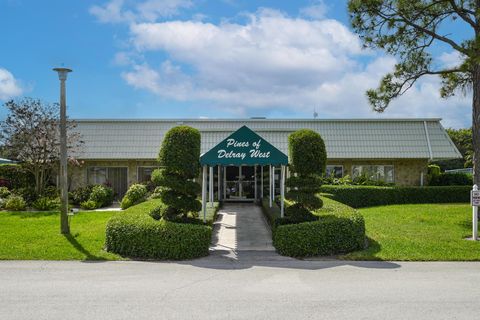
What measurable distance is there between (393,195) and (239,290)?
15.8 meters

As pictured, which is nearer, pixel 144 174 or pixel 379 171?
pixel 144 174

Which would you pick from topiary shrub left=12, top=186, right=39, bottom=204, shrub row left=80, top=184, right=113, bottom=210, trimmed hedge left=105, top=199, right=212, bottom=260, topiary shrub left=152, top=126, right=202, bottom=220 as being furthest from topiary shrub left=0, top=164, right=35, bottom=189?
trimmed hedge left=105, top=199, right=212, bottom=260

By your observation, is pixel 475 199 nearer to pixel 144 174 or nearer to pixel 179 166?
pixel 179 166

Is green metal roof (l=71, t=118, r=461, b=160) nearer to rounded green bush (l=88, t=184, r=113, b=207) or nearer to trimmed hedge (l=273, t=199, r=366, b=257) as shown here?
rounded green bush (l=88, t=184, r=113, b=207)

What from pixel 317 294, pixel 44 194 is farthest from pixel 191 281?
pixel 44 194

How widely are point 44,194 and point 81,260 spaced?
11526mm

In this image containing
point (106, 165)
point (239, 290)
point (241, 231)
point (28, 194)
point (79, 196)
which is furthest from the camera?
point (106, 165)

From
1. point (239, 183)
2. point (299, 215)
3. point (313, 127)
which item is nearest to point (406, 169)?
point (313, 127)

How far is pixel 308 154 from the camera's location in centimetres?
1189

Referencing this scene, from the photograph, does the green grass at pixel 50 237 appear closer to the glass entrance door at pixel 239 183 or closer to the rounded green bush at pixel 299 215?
the rounded green bush at pixel 299 215

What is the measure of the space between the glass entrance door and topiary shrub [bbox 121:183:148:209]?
453 cm

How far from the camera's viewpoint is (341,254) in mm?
10875

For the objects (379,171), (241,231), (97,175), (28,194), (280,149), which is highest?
(280,149)

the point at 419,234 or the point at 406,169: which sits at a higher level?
the point at 406,169
